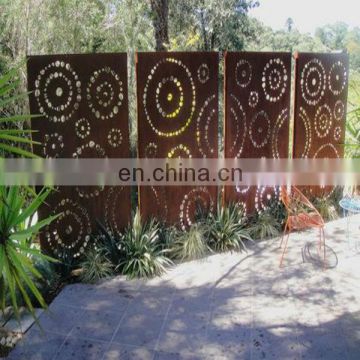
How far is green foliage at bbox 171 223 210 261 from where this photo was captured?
15.6 ft

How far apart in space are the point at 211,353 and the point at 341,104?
4.30m

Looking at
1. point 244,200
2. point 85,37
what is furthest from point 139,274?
point 85,37

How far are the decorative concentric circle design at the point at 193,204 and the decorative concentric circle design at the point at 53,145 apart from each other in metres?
1.54

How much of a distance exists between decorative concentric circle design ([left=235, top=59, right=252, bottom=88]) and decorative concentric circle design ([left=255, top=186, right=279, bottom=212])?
1.33 meters

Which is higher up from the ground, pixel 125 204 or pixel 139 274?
pixel 125 204

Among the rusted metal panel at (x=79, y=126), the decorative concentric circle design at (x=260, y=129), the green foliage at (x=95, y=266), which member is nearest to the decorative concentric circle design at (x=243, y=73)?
the decorative concentric circle design at (x=260, y=129)

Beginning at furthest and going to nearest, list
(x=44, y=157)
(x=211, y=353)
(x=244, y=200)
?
(x=244, y=200) → (x=44, y=157) → (x=211, y=353)

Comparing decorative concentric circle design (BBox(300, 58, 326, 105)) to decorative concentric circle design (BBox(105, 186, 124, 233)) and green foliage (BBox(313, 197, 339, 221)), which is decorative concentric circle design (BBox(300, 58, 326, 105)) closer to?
green foliage (BBox(313, 197, 339, 221))

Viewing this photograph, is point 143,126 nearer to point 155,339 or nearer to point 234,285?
point 234,285

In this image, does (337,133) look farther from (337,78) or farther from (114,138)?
(114,138)

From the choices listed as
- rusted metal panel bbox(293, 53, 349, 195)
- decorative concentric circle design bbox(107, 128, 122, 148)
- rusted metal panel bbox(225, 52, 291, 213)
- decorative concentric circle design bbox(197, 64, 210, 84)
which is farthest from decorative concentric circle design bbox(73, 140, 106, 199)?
rusted metal panel bbox(293, 53, 349, 195)

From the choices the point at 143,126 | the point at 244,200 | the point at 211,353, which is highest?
the point at 143,126

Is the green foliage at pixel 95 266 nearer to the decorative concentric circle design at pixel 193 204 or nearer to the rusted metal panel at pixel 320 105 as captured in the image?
the decorative concentric circle design at pixel 193 204

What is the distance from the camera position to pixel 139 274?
4.38 meters
